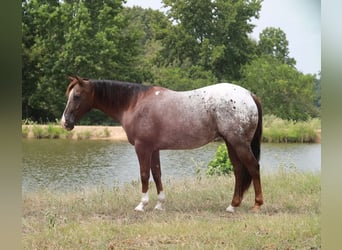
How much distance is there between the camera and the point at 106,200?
124 inches

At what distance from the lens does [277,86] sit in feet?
10.6

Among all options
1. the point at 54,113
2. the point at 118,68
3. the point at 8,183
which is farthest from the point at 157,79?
the point at 8,183

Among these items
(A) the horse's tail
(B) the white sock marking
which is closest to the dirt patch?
(B) the white sock marking

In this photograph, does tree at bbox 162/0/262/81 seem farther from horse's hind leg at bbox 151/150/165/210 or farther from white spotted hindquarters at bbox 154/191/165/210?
white spotted hindquarters at bbox 154/191/165/210

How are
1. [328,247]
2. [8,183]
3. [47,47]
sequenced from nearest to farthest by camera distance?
[8,183] < [328,247] < [47,47]

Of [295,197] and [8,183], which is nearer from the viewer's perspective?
[8,183]

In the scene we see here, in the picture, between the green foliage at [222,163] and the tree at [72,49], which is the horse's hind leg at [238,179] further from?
the tree at [72,49]

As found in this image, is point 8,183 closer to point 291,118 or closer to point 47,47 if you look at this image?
point 47,47

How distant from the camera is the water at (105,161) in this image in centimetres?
312

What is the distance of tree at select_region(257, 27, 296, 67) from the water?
20.7 inches

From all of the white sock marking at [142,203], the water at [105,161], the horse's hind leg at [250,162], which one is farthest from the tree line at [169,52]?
the white sock marking at [142,203]

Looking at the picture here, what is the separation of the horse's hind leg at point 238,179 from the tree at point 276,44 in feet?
2.04

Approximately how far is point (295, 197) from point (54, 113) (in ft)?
4.99

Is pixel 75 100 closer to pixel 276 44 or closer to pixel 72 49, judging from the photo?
pixel 72 49
